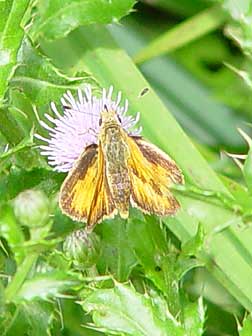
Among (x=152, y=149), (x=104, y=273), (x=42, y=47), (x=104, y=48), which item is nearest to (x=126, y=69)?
(x=104, y=48)

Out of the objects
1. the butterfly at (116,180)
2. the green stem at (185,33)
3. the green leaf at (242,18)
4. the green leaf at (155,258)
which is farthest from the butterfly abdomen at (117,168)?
the green stem at (185,33)

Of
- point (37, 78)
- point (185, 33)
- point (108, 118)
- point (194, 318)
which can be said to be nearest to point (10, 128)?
point (37, 78)

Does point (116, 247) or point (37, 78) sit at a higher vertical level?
point (37, 78)

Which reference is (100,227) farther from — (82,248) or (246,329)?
(246,329)

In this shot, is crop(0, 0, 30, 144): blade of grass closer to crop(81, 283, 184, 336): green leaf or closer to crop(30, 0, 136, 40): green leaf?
crop(30, 0, 136, 40): green leaf

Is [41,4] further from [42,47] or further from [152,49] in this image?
[152,49]
